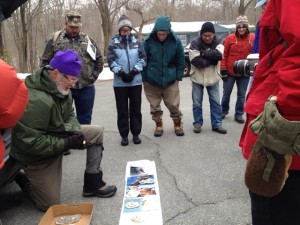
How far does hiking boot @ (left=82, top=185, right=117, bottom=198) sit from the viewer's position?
3.34 meters

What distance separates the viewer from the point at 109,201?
3273 mm

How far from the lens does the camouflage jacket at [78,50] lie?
4.35m

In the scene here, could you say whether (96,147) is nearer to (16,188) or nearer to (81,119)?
(16,188)

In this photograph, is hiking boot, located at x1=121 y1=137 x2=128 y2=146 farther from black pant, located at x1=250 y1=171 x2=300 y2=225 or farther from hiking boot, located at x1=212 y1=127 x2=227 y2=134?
black pant, located at x1=250 y1=171 x2=300 y2=225

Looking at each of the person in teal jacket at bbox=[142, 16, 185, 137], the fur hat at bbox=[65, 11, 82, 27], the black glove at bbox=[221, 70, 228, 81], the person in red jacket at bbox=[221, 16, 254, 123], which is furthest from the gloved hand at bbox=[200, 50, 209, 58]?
the fur hat at bbox=[65, 11, 82, 27]

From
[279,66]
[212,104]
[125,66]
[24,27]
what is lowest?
[212,104]

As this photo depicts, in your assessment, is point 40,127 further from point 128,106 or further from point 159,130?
point 159,130

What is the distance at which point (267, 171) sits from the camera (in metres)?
1.48

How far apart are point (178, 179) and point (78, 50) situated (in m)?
2.03

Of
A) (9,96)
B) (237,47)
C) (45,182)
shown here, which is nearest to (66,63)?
(45,182)

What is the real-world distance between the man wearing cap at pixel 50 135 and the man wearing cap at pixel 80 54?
1175mm

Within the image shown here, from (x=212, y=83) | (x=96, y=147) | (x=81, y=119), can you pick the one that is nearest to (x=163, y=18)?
(x=212, y=83)

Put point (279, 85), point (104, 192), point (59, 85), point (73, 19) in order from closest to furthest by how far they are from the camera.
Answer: point (279, 85) → point (59, 85) → point (104, 192) → point (73, 19)

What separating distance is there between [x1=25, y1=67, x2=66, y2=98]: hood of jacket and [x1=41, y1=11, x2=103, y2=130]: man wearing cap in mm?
1220
